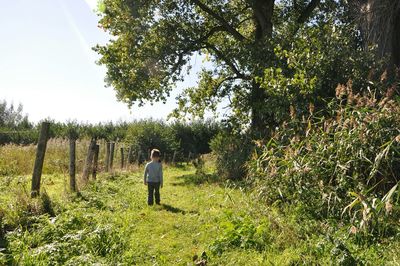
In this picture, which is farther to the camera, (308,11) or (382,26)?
(308,11)

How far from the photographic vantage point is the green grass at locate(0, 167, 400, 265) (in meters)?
4.52

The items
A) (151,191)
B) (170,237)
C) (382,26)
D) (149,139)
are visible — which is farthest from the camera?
(149,139)

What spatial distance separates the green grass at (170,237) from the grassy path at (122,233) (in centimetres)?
1

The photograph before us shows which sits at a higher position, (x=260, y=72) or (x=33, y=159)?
(x=260, y=72)

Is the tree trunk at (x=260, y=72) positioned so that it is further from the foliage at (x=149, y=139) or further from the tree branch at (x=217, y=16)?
the foliage at (x=149, y=139)

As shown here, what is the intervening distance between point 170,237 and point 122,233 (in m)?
0.84

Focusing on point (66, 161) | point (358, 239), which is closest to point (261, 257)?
point (358, 239)

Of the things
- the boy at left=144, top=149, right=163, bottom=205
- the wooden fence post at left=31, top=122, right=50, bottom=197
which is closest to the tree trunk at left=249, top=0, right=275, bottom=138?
the boy at left=144, top=149, right=163, bottom=205

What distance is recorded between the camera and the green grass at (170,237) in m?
4.52

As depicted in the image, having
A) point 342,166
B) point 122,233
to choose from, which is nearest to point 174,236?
point 122,233

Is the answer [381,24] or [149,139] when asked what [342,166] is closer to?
[381,24]

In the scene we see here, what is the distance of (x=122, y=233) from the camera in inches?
237

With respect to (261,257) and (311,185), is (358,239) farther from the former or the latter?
(311,185)

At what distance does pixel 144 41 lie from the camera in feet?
56.2
